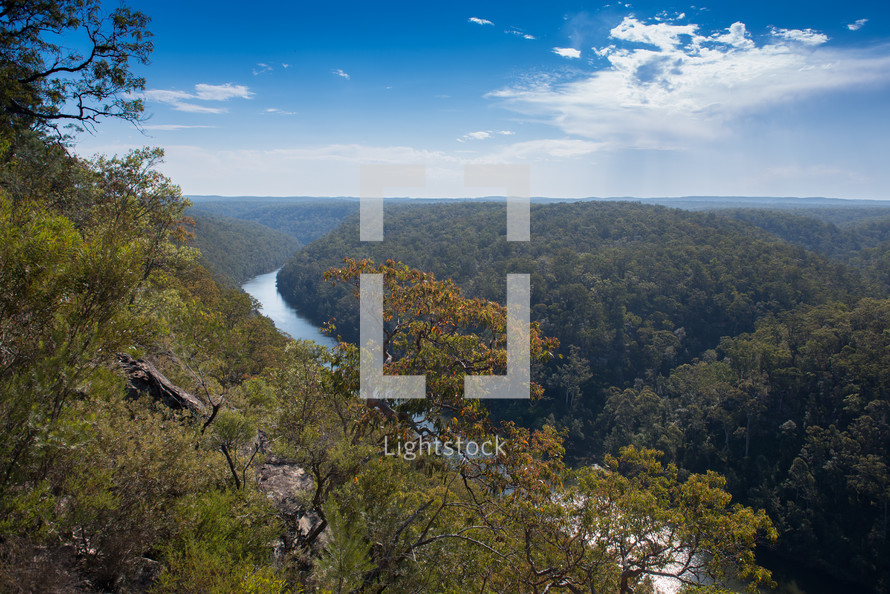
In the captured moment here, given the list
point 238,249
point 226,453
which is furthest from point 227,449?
point 238,249

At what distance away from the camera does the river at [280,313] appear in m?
54.7

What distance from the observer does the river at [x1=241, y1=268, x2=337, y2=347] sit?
180ft

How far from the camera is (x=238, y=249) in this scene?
10312 cm

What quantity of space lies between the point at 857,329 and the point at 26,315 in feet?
154

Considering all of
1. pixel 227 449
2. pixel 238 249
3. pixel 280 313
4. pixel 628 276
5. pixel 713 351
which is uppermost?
pixel 238 249

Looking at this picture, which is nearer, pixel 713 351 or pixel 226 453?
pixel 226 453

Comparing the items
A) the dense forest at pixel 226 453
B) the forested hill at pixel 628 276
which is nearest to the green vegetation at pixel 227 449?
the dense forest at pixel 226 453

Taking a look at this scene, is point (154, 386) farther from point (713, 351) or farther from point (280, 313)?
point (280, 313)

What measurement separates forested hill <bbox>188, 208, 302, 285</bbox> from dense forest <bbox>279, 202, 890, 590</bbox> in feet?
39.8

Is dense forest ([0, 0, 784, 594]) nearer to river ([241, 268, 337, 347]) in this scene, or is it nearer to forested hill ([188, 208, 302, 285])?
river ([241, 268, 337, 347])

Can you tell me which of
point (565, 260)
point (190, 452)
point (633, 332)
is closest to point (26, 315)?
point (190, 452)

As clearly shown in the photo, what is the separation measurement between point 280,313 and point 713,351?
57253 millimetres

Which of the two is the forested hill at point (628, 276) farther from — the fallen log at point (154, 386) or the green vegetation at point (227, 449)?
the fallen log at point (154, 386)

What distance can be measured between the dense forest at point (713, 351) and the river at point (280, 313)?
282 cm
